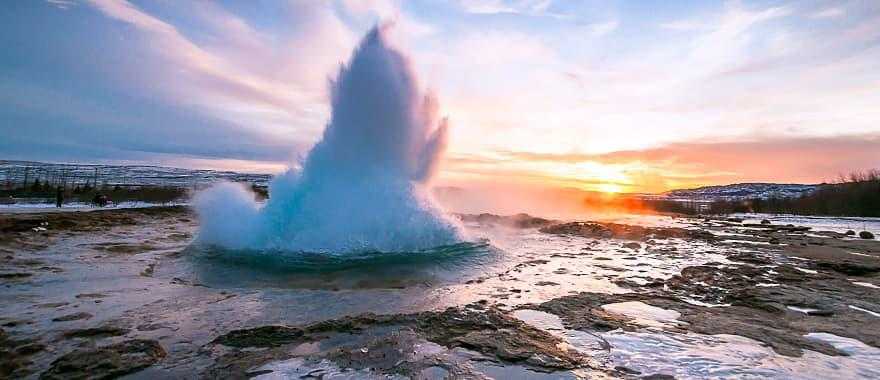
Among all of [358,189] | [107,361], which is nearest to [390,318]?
[107,361]

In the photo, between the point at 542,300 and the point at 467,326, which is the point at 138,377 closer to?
the point at 467,326

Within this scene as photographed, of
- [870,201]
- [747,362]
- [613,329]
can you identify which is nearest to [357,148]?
[613,329]

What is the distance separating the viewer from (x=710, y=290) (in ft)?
24.3

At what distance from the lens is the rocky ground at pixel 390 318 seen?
3.83m

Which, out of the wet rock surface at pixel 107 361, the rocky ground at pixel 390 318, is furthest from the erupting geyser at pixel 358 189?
the wet rock surface at pixel 107 361

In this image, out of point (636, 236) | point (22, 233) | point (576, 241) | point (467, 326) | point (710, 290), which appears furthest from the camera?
point (636, 236)

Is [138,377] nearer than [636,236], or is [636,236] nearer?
[138,377]

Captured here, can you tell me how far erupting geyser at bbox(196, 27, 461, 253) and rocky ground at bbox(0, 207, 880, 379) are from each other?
95.2 inches

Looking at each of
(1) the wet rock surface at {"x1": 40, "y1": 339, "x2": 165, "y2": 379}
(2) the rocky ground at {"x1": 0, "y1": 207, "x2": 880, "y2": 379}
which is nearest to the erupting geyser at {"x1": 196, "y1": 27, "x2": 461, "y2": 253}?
(2) the rocky ground at {"x1": 0, "y1": 207, "x2": 880, "y2": 379}

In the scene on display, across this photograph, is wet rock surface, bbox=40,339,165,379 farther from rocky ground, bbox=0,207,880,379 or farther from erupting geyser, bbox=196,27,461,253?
erupting geyser, bbox=196,27,461,253

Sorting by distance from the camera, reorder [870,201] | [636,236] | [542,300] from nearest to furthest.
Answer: [542,300] < [636,236] < [870,201]

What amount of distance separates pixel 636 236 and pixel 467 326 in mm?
15502

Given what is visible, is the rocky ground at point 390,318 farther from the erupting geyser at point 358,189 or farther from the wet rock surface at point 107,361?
the erupting geyser at point 358,189

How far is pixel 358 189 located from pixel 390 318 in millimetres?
6426
